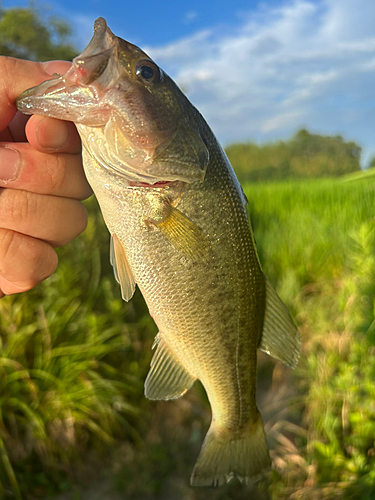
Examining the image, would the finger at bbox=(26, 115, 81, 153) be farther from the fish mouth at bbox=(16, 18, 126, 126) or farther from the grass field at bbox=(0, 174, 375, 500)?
the grass field at bbox=(0, 174, 375, 500)

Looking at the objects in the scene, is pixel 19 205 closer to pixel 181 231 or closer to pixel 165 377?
pixel 181 231

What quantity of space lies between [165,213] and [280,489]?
2844mm

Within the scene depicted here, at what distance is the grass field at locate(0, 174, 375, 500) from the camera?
2.91 metres

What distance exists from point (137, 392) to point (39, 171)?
9.09 feet

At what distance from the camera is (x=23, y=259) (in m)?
1.48

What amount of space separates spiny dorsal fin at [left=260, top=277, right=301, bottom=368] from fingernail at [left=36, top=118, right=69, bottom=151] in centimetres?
94

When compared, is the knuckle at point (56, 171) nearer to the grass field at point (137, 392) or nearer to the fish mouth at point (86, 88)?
the fish mouth at point (86, 88)

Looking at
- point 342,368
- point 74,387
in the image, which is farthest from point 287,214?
point 74,387

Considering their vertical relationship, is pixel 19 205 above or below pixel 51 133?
below

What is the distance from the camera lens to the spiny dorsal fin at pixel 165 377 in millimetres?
1451

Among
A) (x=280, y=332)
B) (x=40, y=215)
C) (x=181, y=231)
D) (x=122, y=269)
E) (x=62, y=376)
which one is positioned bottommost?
(x=62, y=376)

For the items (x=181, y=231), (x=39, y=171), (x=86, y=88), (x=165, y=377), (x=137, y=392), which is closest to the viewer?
(x=86, y=88)

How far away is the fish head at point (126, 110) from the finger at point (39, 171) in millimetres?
219

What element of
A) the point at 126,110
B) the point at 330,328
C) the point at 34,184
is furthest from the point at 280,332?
the point at 330,328
